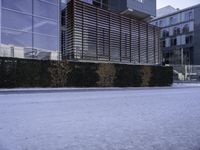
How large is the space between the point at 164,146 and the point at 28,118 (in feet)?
11.4

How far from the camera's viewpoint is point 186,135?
17.7ft

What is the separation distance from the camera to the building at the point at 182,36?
193 ft

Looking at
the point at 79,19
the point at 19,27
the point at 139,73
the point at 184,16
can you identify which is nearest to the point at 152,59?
the point at 139,73

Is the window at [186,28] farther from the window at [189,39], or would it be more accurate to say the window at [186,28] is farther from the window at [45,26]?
the window at [45,26]

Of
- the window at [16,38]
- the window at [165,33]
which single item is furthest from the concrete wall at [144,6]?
the window at [165,33]

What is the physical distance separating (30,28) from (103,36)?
7084 mm

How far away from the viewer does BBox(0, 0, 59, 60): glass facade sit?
18.5 metres

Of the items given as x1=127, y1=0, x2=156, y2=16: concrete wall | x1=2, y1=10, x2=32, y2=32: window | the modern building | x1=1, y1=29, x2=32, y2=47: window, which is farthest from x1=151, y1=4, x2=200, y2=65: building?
x1=1, y1=29, x2=32, y2=47: window

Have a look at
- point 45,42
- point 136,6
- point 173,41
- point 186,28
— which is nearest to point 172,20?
point 173,41

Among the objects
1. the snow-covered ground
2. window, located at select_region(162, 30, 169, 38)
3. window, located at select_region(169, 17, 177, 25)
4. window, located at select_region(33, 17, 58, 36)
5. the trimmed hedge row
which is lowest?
the snow-covered ground

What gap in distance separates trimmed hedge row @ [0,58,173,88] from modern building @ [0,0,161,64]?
2.72 metres

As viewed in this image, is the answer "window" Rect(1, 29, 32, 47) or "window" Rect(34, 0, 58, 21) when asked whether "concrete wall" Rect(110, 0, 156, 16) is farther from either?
"window" Rect(1, 29, 32, 47)

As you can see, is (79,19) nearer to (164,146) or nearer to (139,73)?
(139,73)

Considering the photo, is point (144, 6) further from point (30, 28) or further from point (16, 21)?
point (16, 21)
